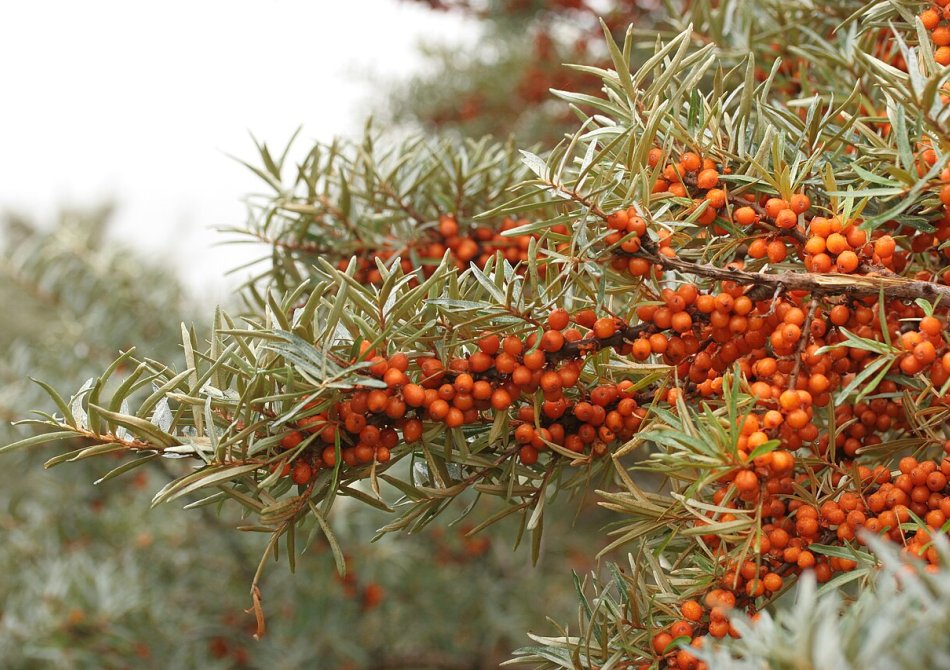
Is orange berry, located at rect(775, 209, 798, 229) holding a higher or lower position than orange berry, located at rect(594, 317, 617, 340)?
higher

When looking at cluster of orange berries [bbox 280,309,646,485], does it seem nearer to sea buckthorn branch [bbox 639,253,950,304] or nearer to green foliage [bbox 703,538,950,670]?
sea buckthorn branch [bbox 639,253,950,304]

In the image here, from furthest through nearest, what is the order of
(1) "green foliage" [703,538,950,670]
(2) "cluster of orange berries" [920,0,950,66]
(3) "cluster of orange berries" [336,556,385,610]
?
(3) "cluster of orange berries" [336,556,385,610] → (2) "cluster of orange berries" [920,0,950,66] → (1) "green foliage" [703,538,950,670]

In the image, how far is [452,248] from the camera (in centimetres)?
87

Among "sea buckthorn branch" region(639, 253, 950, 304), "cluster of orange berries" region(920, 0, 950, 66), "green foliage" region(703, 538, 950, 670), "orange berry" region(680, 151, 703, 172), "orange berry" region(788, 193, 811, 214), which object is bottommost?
"green foliage" region(703, 538, 950, 670)

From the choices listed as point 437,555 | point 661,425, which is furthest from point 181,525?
point 661,425

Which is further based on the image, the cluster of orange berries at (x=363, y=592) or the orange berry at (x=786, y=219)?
the cluster of orange berries at (x=363, y=592)

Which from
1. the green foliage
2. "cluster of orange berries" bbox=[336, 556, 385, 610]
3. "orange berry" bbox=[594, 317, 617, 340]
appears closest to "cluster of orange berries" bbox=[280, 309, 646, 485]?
"orange berry" bbox=[594, 317, 617, 340]

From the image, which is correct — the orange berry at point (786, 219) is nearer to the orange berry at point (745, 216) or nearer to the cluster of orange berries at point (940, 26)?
the orange berry at point (745, 216)

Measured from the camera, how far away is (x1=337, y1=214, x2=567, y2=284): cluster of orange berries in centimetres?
85

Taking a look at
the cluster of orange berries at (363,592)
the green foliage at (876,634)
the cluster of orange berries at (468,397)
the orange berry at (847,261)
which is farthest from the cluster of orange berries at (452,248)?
the cluster of orange berries at (363,592)

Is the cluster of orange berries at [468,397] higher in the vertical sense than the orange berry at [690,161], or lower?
lower

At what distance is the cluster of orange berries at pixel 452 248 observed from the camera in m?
0.85

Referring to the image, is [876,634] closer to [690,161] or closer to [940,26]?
[690,161]

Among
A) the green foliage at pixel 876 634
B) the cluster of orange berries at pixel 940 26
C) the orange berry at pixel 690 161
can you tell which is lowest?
the green foliage at pixel 876 634
